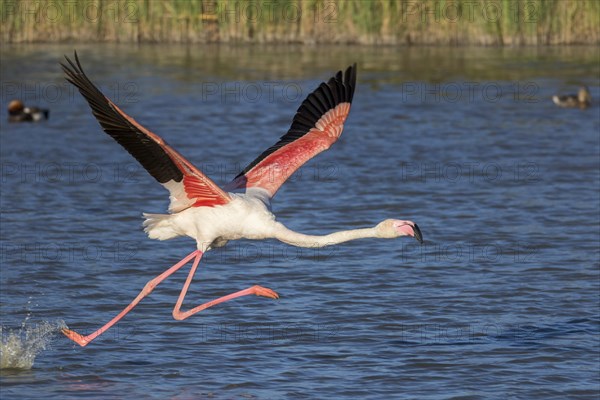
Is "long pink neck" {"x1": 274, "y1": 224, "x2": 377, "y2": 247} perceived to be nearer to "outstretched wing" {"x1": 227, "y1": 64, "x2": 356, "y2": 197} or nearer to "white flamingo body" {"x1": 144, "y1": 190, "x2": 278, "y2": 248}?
"white flamingo body" {"x1": 144, "y1": 190, "x2": 278, "y2": 248}

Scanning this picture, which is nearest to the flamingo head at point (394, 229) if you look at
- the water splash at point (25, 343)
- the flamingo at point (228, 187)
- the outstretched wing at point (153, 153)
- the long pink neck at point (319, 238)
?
the flamingo at point (228, 187)

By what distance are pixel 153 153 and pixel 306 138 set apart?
7.09 feet

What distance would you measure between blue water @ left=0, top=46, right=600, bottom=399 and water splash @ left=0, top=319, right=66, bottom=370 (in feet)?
0.09

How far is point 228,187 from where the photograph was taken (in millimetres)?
10453

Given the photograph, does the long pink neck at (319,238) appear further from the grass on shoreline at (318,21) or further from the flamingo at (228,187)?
the grass on shoreline at (318,21)

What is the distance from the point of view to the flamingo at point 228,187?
8609mm

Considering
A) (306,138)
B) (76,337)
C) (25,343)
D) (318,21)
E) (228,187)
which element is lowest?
(25,343)

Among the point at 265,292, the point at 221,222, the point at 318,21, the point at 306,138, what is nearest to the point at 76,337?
the point at 221,222

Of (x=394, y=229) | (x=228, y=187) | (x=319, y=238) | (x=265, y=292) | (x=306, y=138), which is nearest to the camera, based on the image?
(x=394, y=229)

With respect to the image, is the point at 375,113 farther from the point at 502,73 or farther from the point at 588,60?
the point at 588,60

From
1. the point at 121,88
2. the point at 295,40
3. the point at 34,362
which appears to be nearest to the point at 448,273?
the point at 34,362

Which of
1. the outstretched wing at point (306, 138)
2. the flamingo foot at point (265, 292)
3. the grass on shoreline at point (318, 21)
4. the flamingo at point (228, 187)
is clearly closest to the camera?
the flamingo at point (228, 187)

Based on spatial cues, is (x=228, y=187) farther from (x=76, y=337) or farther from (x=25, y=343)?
(x=25, y=343)

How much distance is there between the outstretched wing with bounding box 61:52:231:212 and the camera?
830 cm
